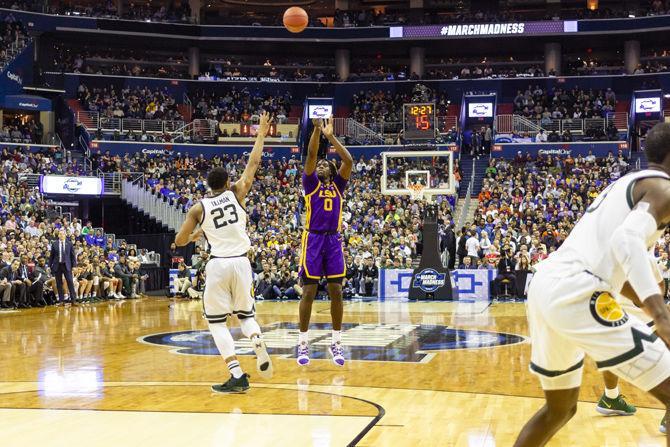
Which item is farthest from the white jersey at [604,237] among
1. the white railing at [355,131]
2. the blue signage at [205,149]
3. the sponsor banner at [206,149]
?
the white railing at [355,131]

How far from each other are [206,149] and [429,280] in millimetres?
21424

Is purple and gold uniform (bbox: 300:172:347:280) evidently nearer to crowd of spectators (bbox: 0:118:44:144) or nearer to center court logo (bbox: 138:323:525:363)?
center court logo (bbox: 138:323:525:363)

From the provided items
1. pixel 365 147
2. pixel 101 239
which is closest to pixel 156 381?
pixel 101 239

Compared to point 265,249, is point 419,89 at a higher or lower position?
higher

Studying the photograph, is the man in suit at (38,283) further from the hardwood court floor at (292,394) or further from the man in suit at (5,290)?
the hardwood court floor at (292,394)

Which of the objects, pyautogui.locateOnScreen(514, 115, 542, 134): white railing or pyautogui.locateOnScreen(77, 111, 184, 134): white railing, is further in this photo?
pyautogui.locateOnScreen(77, 111, 184, 134): white railing

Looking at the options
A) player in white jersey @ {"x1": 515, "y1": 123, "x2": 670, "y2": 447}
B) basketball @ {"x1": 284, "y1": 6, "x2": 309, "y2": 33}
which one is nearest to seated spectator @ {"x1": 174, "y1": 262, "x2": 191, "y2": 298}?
basketball @ {"x1": 284, "y1": 6, "x2": 309, "y2": 33}

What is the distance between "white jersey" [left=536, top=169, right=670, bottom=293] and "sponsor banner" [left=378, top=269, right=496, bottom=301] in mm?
17855

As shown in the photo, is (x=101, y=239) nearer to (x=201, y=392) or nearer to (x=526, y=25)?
(x=201, y=392)

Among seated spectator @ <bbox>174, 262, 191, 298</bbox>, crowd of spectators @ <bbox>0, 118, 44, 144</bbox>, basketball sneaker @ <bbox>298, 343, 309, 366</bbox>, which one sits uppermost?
crowd of spectators @ <bbox>0, 118, 44, 144</bbox>

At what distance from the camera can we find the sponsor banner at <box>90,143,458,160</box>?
38.6 m

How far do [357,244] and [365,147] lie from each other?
13.7m

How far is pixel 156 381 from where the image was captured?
8258 mm

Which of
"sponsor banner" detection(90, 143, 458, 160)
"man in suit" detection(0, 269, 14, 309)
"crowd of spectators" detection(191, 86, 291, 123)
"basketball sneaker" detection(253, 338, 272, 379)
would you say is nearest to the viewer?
"basketball sneaker" detection(253, 338, 272, 379)
